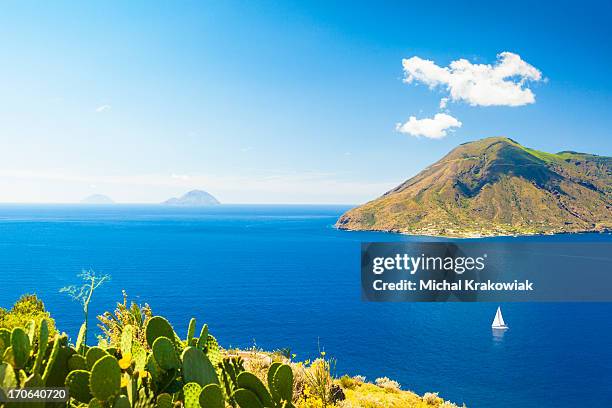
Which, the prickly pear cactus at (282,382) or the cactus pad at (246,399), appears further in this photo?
the prickly pear cactus at (282,382)

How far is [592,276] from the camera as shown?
10538 centimetres

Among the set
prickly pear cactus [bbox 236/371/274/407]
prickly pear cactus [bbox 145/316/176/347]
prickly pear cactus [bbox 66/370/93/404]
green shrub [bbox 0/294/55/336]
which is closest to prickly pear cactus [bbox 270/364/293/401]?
prickly pear cactus [bbox 236/371/274/407]

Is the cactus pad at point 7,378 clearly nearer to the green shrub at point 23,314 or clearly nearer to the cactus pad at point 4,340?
the cactus pad at point 4,340

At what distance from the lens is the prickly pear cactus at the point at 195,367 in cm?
710

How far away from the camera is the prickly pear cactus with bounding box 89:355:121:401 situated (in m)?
6.43

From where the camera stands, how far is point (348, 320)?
73875 mm

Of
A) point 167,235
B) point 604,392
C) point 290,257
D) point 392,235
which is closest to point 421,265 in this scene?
point 290,257

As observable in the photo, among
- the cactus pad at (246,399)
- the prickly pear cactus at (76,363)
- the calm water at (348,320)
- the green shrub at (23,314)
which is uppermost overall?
the prickly pear cactus at (76,363)

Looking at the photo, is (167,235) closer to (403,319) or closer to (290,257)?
(290,257)

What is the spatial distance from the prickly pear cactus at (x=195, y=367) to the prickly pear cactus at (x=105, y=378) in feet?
3.40

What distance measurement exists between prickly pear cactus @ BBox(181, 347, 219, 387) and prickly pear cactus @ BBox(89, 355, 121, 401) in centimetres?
104

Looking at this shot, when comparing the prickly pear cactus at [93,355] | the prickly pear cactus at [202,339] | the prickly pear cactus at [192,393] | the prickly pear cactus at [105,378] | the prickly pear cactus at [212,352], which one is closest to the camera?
the prickly pear cactus at [105,378]

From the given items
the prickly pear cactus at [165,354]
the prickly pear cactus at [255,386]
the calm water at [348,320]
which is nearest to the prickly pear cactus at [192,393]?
the prickly pear cactus at [165,354]

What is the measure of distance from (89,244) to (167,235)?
38.2 m
